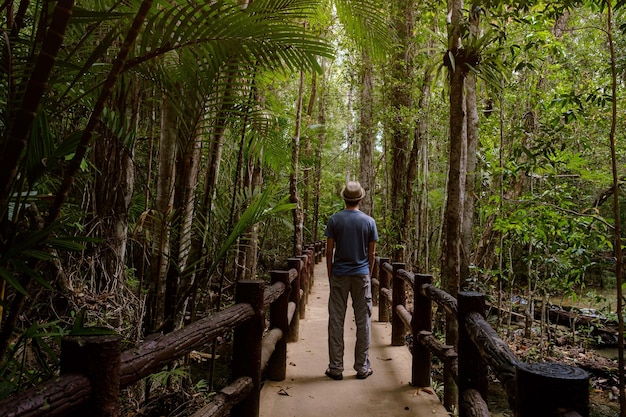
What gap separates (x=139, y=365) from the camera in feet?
5.35

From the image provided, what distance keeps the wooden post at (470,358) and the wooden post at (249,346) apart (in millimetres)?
1261

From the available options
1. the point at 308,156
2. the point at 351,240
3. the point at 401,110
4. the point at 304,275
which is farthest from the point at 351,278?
the point at 308,156

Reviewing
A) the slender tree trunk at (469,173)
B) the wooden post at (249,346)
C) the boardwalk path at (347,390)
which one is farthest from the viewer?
the slender tree trunk at (469,173)

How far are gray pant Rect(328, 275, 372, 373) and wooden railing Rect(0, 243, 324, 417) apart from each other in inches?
24.4

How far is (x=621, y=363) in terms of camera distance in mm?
3986

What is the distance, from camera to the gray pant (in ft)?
13.6

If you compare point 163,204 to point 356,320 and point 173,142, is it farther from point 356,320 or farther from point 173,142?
point 356,320

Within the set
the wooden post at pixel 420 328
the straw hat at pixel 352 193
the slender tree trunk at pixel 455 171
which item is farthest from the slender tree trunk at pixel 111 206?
the slender tree trunk at pixel 455 171

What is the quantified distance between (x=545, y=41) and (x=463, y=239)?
124 inches

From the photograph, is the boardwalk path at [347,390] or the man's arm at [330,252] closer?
the boardwalk path at [347,390]

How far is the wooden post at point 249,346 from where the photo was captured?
3010mm

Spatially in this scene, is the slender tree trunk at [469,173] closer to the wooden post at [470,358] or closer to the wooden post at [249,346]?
the wooden post at [470,358]

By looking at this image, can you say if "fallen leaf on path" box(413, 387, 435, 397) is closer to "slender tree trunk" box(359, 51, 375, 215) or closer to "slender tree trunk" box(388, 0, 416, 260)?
"slender tree trunk" box(388, 0, 416, 260)

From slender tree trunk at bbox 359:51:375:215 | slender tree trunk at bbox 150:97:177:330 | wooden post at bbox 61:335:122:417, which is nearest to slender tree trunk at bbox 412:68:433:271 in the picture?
slender tree trunk at bbox 359:51:375:215
